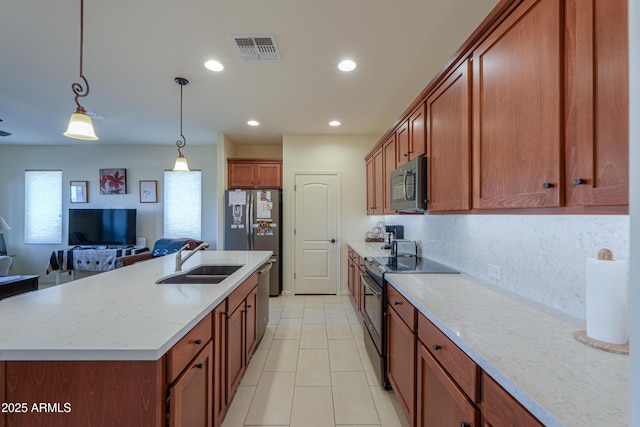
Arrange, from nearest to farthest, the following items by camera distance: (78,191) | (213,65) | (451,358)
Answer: (451,358)
(213,65)
(78,191)

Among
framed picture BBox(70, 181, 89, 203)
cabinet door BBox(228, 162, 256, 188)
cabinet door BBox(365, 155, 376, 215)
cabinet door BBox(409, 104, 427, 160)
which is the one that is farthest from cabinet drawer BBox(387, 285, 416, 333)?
framed picture BBox(70, 181, 89, 203)

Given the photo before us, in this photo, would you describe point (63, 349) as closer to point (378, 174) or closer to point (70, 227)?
point (378, 174)

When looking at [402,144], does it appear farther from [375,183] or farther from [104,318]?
[104,318]

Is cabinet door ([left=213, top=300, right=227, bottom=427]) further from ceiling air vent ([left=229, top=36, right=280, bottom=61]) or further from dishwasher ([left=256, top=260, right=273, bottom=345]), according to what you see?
ceiling air vent ([left=229, top=36, right=280, bottom=61])

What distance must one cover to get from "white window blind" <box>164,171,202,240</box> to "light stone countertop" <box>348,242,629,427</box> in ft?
16.7

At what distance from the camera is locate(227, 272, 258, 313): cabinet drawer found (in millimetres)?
1834

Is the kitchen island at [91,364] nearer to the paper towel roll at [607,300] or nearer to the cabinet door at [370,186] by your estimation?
the paper towel roll at [607,300]

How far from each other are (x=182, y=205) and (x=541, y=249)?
577cm

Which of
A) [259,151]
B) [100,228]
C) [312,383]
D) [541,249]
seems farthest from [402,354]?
[100,228]

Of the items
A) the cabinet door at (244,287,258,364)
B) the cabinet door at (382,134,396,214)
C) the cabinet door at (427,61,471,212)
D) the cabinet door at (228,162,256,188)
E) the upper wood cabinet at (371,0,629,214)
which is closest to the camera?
the upper wood cabinet at (371,0,629,214)

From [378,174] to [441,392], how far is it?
281cm

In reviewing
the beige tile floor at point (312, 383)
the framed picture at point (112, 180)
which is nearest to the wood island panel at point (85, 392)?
the beige tile floor at point (312, 383)

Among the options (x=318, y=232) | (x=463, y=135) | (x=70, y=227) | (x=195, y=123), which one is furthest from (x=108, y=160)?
(x=463, y=135)

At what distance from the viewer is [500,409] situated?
825 millimetres
